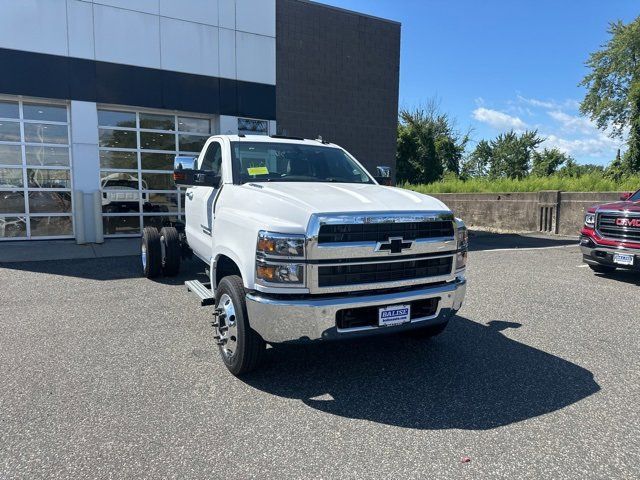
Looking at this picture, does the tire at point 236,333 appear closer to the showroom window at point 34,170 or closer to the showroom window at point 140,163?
the showroom window at point 140,163

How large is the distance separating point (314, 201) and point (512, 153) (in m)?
58.5

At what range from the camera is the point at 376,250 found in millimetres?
3332

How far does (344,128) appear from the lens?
1791 cm

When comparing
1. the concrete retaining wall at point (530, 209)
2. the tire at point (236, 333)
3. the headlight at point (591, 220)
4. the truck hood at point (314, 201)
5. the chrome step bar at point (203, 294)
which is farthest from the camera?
the concrete retaining wall at point (530, 209)

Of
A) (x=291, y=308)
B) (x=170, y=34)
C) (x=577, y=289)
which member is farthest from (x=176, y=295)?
(x=170, y=34)

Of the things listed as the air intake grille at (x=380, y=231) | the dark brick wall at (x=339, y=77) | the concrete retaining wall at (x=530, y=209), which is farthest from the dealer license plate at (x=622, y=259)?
the dark brick wall at (x=339, y=77)

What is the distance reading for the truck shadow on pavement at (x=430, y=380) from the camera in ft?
10.5

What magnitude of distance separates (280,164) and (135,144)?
9481mm

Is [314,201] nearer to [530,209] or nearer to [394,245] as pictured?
[394,245]

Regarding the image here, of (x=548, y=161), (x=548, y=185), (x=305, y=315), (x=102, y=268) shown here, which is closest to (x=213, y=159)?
(x=305, y=315)

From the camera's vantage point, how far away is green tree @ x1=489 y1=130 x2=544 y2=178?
54.4 meters

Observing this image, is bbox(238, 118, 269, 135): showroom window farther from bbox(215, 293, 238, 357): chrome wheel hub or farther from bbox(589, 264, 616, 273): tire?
bbox(215, 293, 238, 357): chrome wheel hub

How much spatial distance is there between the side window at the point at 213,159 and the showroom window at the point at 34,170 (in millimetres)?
8277

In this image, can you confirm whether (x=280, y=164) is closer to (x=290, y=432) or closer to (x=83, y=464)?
(x=290, y=432)
